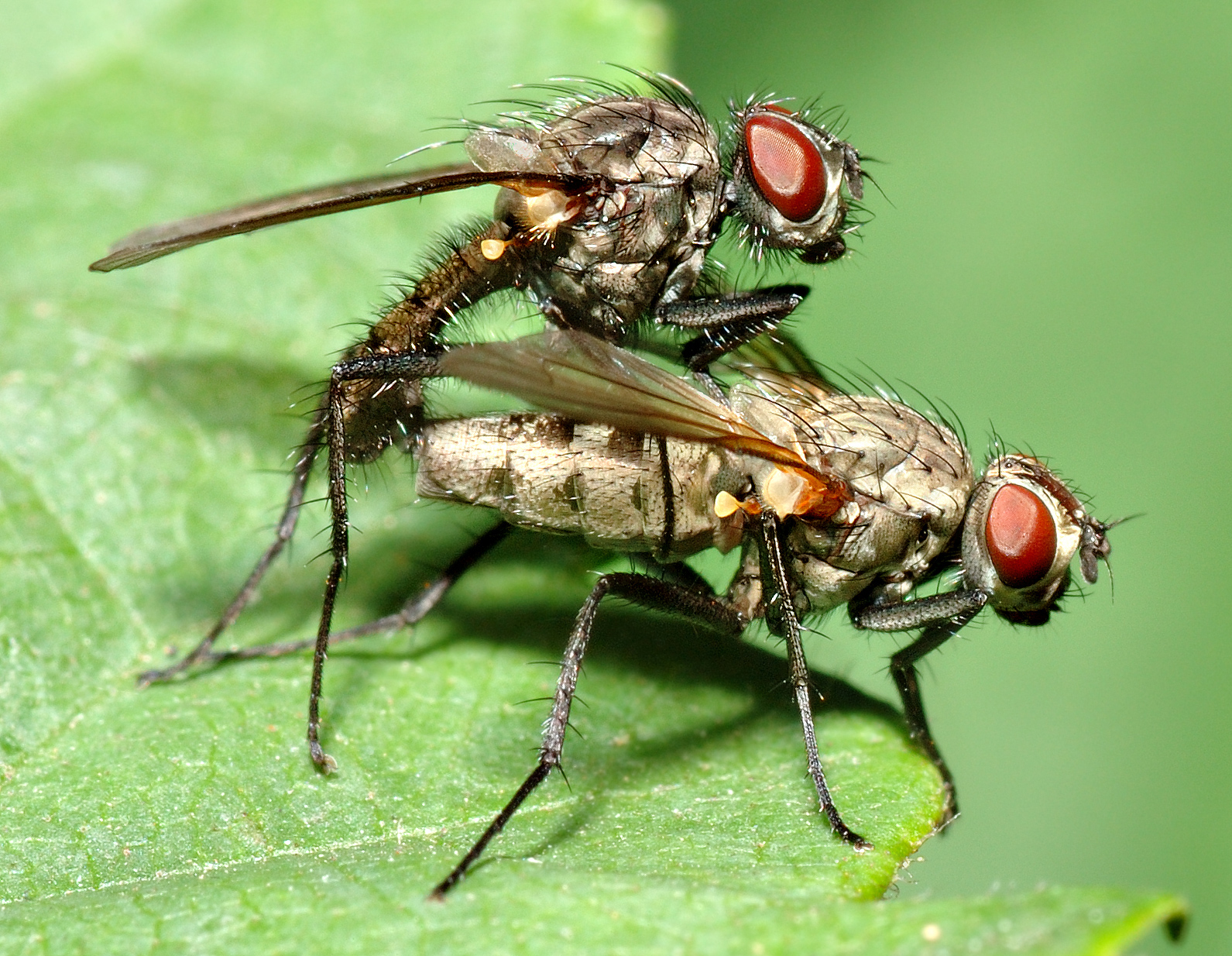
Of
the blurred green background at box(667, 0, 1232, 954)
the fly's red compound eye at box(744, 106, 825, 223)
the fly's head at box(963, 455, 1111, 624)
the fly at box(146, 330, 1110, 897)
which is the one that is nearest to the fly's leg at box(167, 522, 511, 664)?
the fly at box(146, 330, 1110, 897)

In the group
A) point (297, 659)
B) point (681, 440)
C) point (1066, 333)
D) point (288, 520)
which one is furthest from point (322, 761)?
point (1066, 333)

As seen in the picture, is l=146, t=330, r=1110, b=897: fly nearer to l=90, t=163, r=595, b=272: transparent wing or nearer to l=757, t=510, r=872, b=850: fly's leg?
l=757, t=510, r=872, b=850: fly's leg

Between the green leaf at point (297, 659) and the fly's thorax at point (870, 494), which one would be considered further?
the fly's thorax at point (870, 494)

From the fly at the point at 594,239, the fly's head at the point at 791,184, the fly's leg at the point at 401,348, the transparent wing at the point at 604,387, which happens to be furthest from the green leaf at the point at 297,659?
the fly's head at the point at 791,184

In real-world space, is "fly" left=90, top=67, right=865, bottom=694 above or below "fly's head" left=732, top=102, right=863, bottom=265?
below

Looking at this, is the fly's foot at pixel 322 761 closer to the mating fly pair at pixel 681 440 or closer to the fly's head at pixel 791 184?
the mating fly pair at pixel 681 440

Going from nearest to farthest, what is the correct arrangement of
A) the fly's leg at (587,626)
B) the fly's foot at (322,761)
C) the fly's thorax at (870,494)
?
the fly's leg at (587,626), the fly's foot at (322,761), the fly's thorax at (870,494)

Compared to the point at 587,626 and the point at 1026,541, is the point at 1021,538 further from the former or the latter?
the point at 587,626
